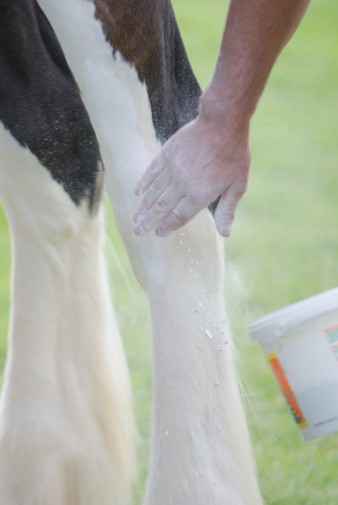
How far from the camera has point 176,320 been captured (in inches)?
63.9

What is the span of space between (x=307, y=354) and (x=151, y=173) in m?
0.40

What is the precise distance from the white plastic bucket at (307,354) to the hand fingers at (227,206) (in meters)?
0.22

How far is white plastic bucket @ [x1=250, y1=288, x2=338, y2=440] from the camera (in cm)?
168

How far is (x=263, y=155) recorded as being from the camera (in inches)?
144

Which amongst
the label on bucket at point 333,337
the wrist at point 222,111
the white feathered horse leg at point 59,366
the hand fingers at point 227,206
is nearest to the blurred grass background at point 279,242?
the white feathered horse leg at point 59,366

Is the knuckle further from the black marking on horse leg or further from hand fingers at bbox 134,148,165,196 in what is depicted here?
the black marking on horse leg

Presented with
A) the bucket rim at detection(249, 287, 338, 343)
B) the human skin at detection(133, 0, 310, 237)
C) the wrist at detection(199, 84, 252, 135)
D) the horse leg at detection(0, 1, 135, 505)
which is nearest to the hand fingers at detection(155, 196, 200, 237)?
the human skin at detection(133, 0, 310, 237)

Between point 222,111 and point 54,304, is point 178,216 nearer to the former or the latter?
point 222,111

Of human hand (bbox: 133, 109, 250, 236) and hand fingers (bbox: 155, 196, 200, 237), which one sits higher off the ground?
human hand (bbox: 133, 109, 250, 236)

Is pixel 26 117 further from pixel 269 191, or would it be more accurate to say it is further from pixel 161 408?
pixel 269 191

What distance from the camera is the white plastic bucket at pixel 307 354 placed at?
1682 mm

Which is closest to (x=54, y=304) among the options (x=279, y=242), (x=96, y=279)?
(x=96, y=279)

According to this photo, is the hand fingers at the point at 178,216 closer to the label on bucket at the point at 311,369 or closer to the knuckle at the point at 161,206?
the knuckle at the point at 161,206

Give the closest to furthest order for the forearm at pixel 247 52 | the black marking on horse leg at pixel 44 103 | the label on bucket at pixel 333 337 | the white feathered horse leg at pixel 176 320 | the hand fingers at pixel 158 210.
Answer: the forearm at pixel 247 52, the hand fingers at pixel 158 210, the white feathered horse leg at pixel 176 320, the label on bucket at pixel 333 337, the black marking on horse leg at pixel 44 103
